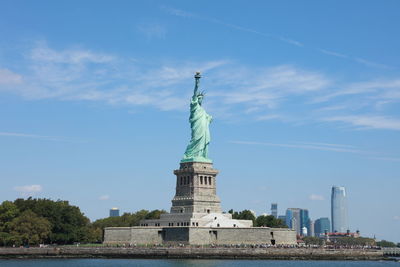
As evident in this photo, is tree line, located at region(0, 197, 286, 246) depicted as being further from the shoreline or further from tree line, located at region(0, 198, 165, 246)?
the shoreline

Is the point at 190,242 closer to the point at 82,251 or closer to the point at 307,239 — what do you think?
the point at 82,251

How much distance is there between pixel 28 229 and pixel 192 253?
2404cm

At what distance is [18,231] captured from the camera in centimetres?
8975

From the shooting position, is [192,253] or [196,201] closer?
[192,253]

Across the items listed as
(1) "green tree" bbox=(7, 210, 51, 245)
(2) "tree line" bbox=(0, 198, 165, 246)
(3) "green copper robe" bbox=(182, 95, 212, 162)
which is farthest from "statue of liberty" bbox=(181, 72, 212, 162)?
(1) "green tree" bbox=(7, 210, 51, 245)

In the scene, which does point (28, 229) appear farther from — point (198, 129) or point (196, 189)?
point (198, 129)

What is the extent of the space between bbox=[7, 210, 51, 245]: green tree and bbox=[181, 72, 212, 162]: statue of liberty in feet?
70.0

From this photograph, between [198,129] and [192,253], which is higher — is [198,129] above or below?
above

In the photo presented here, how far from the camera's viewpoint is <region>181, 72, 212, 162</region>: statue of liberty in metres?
95.0

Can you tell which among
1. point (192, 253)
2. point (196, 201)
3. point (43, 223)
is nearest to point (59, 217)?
point (43, 223)

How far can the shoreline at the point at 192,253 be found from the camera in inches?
3118

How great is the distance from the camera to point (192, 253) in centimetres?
7888

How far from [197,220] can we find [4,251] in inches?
973

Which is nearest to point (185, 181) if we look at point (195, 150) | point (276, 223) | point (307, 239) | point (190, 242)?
point (195, 150)
